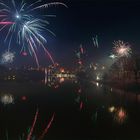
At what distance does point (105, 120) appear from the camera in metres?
22.8

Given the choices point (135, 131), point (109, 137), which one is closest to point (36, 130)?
point (109, 137)

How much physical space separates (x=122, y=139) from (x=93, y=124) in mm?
5462

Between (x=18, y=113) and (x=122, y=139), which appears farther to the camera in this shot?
(x=18, y=113)

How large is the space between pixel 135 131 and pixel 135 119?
5021 millimetres

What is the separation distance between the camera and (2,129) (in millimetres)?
18750

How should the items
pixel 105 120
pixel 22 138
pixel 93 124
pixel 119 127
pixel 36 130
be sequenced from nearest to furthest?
pixel 22 138 → pixel 36 130 → pixel 119 127 → pixel 93 124 → pixel 105 120

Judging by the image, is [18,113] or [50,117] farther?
[18,113]

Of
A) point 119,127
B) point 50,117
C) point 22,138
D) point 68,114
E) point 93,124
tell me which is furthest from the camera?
point 68,114

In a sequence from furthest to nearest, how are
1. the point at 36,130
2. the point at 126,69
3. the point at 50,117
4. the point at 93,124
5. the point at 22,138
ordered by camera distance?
1. the point at 126,69
2. the point at 50,117
3. the point at 93,124
4. the point at 36,130
5. the point at 22,138

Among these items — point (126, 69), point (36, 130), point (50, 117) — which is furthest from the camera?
point (126, 69)

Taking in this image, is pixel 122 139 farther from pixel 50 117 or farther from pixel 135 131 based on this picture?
pixel 50 117

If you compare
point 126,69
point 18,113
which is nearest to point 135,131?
point 18,113

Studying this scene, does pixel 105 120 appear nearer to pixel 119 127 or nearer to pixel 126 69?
pixel 119 127

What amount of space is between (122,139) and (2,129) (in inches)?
295
